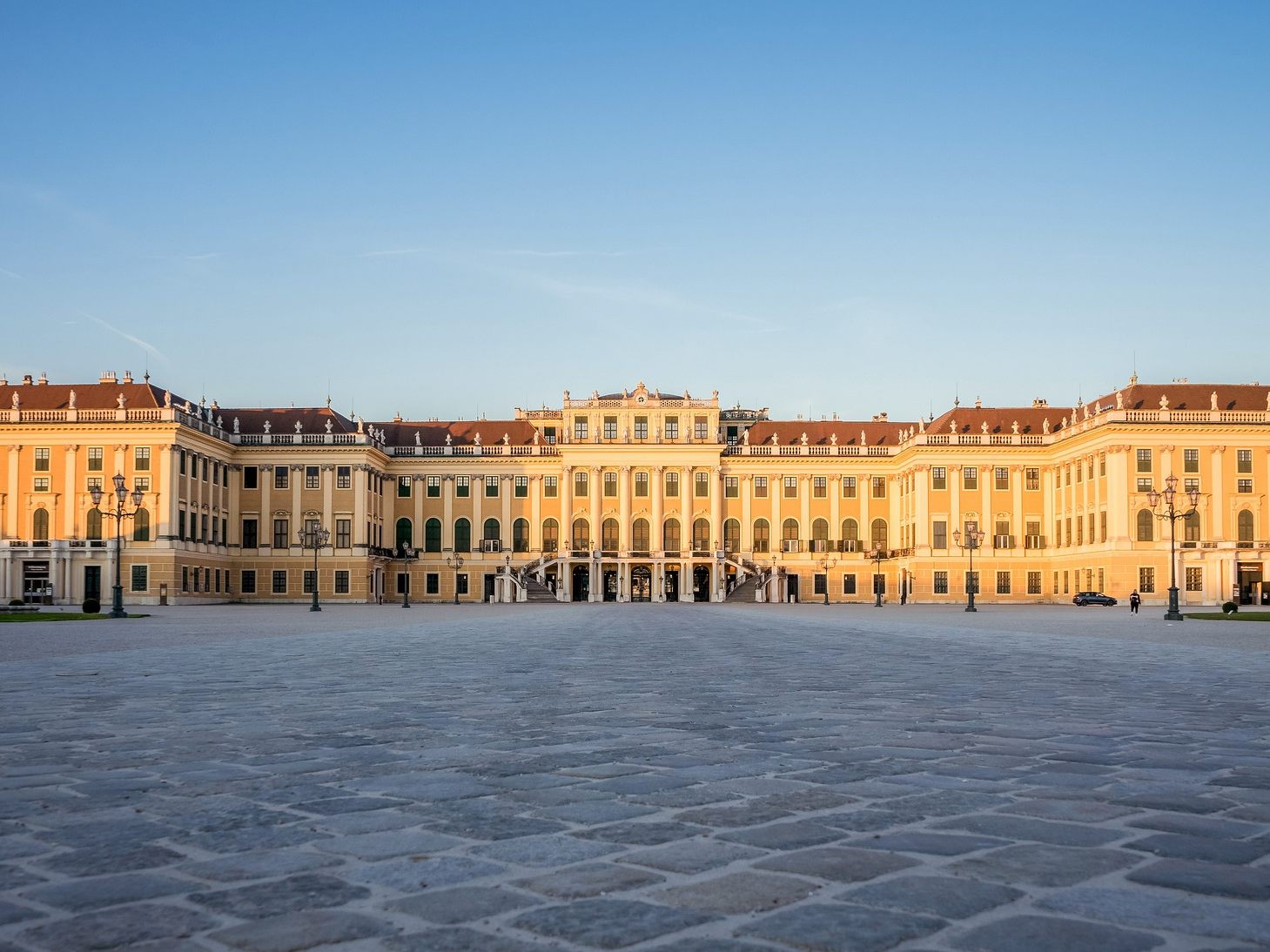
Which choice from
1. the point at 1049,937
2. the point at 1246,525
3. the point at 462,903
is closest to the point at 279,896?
the point at 462,903

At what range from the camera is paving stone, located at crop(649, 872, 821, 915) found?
3.87 meters

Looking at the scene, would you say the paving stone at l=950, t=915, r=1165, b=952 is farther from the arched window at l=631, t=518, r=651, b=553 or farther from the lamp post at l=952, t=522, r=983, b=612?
the arched window at l=631, t=518, r=651, b=553

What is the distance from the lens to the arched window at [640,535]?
90.6 meters

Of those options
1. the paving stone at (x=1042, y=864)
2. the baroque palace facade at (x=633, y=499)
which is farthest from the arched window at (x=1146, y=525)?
the paving stone at (x=1042, y=864)

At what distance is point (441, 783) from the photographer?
20.7 feet

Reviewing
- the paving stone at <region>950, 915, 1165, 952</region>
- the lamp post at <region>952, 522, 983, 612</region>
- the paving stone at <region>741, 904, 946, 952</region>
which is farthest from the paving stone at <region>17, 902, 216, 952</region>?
the lamp post at <region>952, 522, 983, 612</region>

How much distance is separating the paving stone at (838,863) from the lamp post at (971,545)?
55.3 m

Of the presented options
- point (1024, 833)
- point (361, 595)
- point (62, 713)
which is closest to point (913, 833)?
point (1024, 833)

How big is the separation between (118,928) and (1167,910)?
3224mm

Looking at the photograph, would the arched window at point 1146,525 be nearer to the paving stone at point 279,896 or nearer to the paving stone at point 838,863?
the paving stone at point 838,863

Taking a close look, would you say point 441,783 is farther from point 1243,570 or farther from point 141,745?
point 1243,570

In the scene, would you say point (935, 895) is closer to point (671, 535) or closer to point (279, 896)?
point (279, 896)

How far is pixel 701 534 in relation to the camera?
90812 millimetres

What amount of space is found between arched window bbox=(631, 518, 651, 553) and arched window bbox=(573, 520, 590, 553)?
11.0 feet
